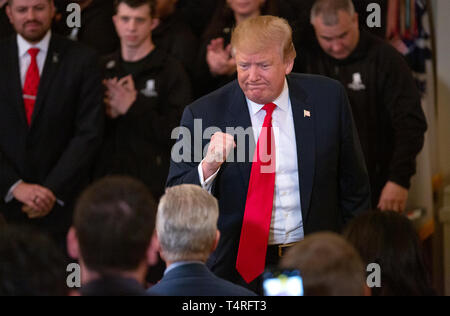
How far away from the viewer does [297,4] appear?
15.4 feet

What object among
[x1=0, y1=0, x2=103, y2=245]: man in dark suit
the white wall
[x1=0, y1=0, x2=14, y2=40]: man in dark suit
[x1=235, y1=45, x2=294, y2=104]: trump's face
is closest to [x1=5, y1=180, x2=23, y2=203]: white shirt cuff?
[x1=0, y1=0, x2=103, y2=245]: man in dark suit

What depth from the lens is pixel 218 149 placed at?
9.99 feet

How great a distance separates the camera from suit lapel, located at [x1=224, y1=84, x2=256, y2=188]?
3301 mm

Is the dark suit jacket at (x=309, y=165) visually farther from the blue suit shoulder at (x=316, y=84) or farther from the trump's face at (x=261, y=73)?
the trump's face at (x=261, y=73)

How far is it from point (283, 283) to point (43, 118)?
8.60ft

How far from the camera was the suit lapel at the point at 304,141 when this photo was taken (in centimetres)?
→ 326

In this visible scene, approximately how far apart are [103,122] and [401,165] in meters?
1.72

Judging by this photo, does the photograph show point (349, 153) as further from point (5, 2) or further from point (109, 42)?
point (5, 2)

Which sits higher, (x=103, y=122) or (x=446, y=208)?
(x=103, y=122)

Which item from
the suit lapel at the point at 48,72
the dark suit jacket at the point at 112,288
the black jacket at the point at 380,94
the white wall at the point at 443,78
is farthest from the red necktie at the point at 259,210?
the white wall at the point at 443,78

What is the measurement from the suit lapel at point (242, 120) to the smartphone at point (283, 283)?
43.7 inches
